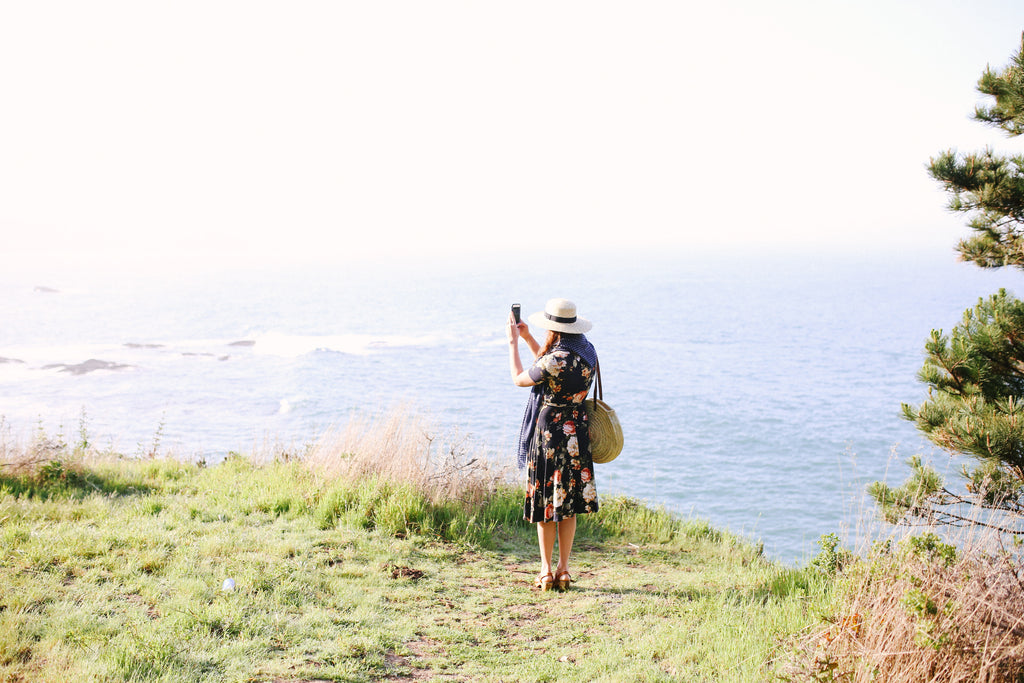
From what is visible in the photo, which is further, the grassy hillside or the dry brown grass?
the grassy hillside

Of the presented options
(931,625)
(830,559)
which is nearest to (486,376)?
(830,559)

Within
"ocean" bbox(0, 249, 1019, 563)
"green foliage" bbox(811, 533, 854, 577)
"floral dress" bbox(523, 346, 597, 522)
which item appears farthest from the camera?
"ocean" bbox(0, 249, 1019, 563)

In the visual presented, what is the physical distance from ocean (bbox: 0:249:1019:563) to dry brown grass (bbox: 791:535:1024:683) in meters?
0.84

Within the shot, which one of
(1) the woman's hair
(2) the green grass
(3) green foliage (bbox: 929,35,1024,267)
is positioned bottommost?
(2) the green grass

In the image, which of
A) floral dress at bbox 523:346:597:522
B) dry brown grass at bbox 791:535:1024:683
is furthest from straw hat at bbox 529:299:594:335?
dry brown grass at bbox 791:535:1024:683

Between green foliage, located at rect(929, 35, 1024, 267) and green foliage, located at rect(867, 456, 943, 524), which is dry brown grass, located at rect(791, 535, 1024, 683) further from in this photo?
green foliage, located at rect(929, 35, 1024, 267)

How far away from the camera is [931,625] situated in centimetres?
359

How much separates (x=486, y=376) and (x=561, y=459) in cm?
2836

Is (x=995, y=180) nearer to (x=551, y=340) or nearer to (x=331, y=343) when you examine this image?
(x=551, y=340)

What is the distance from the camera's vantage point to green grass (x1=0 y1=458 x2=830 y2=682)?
4258 mm

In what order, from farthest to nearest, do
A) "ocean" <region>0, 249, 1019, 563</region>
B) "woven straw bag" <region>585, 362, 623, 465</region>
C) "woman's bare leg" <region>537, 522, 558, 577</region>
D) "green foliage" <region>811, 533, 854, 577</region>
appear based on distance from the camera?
"ocean" <region>0, 249, 1019, 563</region> → "green foliage" <region>811, 533, 854, 577</region> → "woman's bare leg" <region>537, 522, 558, 577</region> → "woven straw bag" <region>585, 362, 623, 465</region>

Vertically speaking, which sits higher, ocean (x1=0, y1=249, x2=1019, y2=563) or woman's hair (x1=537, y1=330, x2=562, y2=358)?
woman's hair (x1=537, y1=330, x2=562, y2=358)

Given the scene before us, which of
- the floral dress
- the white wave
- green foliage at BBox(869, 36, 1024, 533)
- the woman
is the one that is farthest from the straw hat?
the white wave

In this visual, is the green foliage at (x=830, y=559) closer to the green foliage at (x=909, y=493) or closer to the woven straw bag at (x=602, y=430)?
the green foliage at (x=909, y=493)
